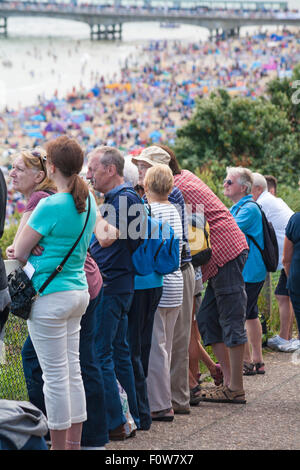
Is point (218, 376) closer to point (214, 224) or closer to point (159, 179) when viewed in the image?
point (214, 224)

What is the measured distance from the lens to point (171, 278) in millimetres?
4938

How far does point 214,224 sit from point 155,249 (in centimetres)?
99

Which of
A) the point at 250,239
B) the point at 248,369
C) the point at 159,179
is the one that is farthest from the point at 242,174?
the point at 248,369

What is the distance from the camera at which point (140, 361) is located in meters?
4.75

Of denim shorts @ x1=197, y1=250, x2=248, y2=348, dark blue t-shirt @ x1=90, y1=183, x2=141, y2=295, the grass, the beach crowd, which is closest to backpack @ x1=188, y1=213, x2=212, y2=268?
denim shorts @ x1=197, y1=250, x2=248, y2=348

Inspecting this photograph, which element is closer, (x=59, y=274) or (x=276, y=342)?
(x=59, y=274)

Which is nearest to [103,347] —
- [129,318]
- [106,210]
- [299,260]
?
[129,318]

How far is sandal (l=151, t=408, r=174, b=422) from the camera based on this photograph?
4906 millimetres

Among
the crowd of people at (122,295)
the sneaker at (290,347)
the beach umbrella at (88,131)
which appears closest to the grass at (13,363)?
the crowd of people at (122,295)

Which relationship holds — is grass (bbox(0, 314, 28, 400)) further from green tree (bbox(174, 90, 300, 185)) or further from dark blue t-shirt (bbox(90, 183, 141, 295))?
green tree (bbox(174, 90, 300, 185))

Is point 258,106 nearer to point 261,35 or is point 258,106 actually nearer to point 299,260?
point 299,260

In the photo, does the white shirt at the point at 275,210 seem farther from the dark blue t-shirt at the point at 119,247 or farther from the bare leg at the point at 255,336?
the dark blue t-shirt at the point at 119,247

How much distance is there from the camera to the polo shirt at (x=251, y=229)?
238 inches
